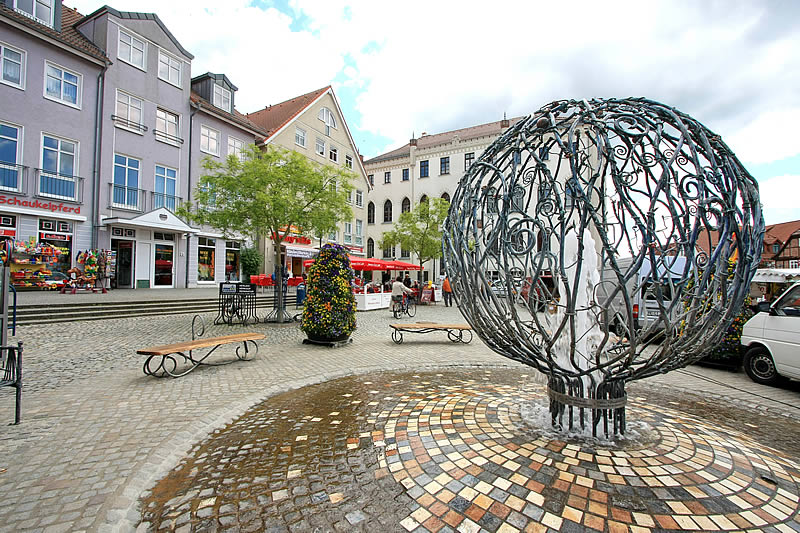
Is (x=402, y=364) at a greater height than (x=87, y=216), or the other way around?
(x=87, y=216)

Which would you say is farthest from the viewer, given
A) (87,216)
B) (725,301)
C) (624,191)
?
(87,216)

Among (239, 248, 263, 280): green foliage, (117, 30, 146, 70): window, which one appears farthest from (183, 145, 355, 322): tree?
(117, 30, 146, 70): window

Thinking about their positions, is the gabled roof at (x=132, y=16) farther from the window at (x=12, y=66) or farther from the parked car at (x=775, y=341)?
the parked car at (x=775, y=341)

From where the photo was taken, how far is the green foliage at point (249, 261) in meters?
23.9

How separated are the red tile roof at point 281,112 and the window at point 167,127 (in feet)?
19.7

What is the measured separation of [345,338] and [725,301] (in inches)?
281

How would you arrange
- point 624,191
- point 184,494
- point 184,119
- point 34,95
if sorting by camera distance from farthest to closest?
point 184,119, point 34,95, point 624,191, point 184,494

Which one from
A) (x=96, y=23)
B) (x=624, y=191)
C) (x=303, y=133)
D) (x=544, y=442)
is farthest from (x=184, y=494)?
(x=303, y=133)

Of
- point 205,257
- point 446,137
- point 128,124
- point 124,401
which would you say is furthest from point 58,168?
point 446,137

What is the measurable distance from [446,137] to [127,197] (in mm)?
32691

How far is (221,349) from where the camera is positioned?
832 centimetres

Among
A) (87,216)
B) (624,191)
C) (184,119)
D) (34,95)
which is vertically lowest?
(624,191)

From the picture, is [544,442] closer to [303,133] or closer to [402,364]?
[402,364]

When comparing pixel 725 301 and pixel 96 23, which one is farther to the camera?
pixel 96 23
